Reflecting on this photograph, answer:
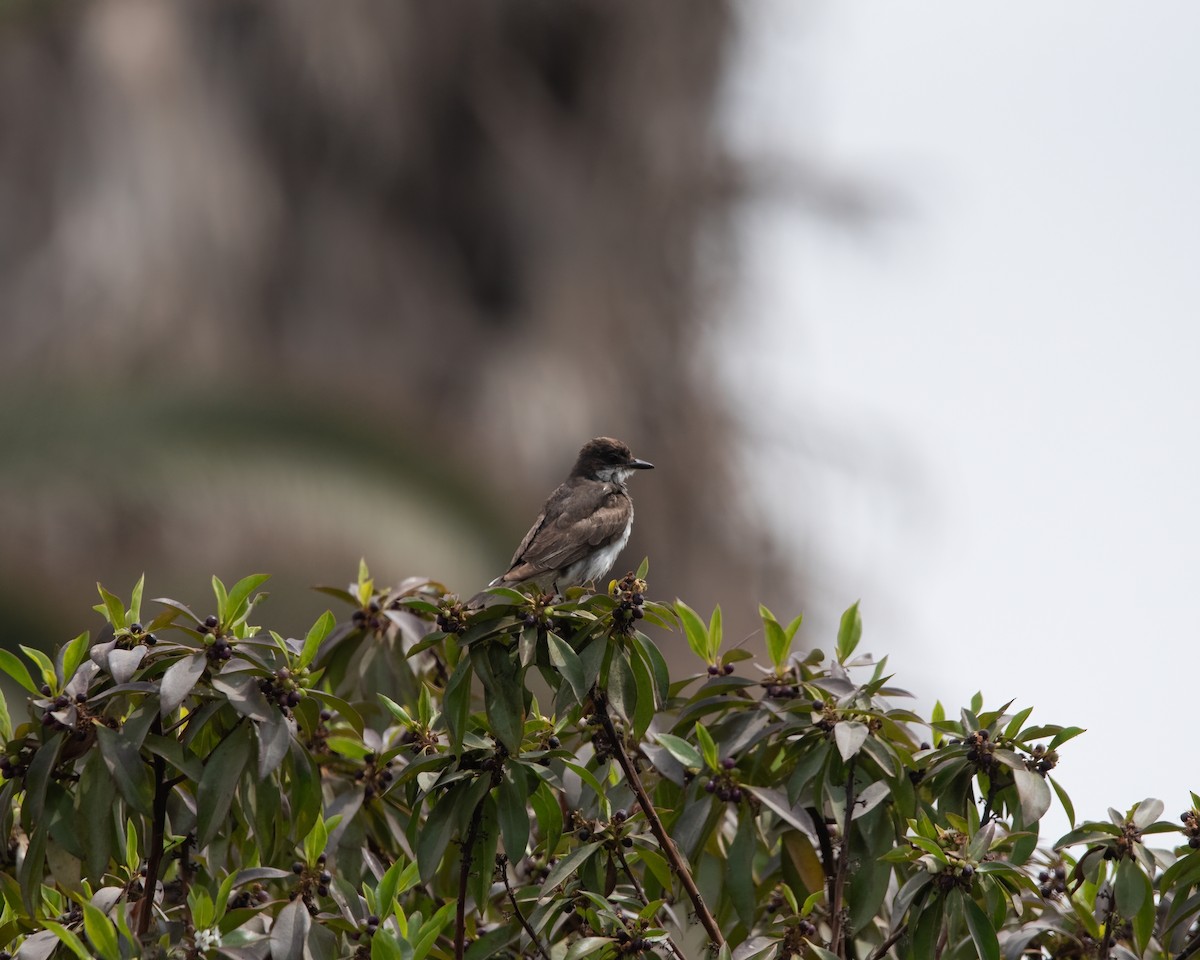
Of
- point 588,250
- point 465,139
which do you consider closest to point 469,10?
point 465,139

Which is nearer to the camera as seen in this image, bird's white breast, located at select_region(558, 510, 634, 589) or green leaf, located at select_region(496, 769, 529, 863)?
green leaf, located at select_region(496, 769, 529, 863)

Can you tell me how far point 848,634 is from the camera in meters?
4.29

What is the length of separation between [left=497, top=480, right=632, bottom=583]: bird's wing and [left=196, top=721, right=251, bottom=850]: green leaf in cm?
276

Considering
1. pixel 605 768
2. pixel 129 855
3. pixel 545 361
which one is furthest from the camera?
pixel 545 361

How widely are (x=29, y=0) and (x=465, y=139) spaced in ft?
14.4

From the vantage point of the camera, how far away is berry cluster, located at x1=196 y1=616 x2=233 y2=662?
3.60 meters

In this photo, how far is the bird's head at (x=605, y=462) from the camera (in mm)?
7711

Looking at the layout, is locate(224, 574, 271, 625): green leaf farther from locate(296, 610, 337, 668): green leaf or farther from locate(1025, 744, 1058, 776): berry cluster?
locate(1025, 744, 1058, 776): berry cluster

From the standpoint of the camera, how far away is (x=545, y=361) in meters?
13.8

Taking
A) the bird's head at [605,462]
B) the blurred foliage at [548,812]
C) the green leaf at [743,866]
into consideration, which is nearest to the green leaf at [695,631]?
the blurred foliage at [548,812]

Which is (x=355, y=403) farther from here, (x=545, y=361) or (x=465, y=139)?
(x=465, y=139)

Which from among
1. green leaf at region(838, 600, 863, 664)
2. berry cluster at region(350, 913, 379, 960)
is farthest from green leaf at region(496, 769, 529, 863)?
green leaf at region(838, 600, 863, 664)

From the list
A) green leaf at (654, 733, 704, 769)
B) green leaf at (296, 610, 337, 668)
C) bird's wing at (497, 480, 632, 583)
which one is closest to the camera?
green leaf at (296, 610, 337, 668)

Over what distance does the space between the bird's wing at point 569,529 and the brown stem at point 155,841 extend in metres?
2.77
